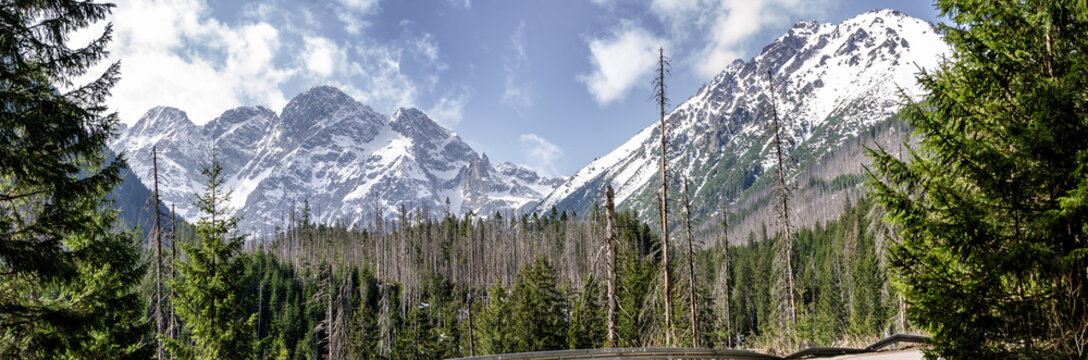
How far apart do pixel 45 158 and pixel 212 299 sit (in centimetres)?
924

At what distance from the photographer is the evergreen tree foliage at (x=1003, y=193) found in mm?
6488

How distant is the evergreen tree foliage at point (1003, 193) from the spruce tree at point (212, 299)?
16163 millimetres

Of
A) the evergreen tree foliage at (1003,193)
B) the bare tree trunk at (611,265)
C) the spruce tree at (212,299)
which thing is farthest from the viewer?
the bare tree trunk at (611,265)

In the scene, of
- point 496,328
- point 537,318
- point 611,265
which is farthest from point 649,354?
point 496,328

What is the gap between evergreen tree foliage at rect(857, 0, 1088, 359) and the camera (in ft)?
21.3

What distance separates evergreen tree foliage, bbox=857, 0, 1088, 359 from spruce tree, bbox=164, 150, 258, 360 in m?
16.2

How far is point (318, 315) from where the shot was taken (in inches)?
2477

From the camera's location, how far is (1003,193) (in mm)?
6961

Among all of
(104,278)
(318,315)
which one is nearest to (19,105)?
(104,278)

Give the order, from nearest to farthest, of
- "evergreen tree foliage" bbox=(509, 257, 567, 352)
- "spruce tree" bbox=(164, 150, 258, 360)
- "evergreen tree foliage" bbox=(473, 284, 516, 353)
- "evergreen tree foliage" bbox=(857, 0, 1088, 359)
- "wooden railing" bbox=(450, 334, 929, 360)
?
"evergreen tree foliage" bbox=(857, 0, 1088, 359) < "wooden railing" bbox=(450, 334, 929, 360) < "spruce tree" bbox=(164, 150, 258, 360) < "evergreen tree foliage" bbox=(509, 257, 567, 352) < "evergreen tree foliage" bbox=(473, 284, 516, 353)

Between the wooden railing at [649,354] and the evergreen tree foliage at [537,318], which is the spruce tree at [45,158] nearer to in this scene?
the wooden railing at [649,354]

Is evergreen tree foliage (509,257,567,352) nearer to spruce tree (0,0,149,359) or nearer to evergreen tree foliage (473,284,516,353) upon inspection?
evergreen tree foliage (473,284,516,353)

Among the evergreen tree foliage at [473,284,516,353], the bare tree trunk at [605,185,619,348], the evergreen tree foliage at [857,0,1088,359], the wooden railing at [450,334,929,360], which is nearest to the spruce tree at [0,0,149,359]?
the wooden railing at [450,334,929,360]

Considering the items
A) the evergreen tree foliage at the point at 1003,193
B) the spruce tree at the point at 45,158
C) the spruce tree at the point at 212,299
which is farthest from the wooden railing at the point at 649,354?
the spruce tree at the point at 212,299
